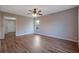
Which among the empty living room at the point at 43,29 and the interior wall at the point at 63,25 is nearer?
the empty living room at the point at 43,29

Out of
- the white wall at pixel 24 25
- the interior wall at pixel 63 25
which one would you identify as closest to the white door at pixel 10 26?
the white wall at pixel 24 25

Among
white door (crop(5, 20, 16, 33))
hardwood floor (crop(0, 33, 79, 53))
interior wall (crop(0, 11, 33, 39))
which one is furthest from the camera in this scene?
white door (crop(5, 20, 16, 33))

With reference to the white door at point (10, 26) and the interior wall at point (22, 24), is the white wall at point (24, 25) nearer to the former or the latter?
the interior wall at point (22, 24)

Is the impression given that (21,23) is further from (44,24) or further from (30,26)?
(44,24)

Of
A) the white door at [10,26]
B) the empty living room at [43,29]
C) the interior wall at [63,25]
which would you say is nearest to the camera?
the empty living room at [43,29]

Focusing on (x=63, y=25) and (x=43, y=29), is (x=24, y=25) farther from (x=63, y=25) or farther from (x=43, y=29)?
(x=63, y=25)

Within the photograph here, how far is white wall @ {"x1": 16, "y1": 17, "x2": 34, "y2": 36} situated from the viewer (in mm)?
7753

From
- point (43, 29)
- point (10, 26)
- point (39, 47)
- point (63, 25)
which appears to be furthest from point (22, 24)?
point (39, 47)

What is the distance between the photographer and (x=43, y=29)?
8.26m

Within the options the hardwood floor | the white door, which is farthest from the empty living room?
the white door

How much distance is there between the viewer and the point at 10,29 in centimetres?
1136

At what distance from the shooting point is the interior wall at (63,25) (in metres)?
4.88

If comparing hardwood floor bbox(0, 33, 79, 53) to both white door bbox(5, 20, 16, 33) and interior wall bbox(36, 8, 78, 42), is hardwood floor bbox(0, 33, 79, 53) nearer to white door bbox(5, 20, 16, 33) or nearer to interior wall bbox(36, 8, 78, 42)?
interior wall bbox(36, 8, 78, 42)
